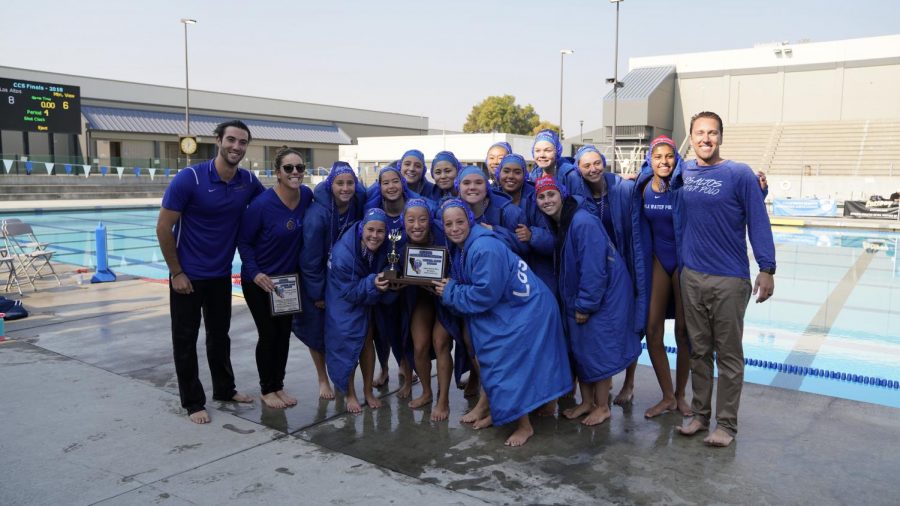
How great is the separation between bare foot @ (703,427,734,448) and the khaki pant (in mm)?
36

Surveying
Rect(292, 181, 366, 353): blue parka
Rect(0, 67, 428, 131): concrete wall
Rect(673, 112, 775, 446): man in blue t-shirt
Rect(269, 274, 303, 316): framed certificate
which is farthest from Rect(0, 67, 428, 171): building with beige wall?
Rect(673, 112, 775, 446): man in blue t-shirt

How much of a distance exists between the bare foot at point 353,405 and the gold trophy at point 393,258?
0.97 metres

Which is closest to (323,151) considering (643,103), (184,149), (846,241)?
→ (184,149)

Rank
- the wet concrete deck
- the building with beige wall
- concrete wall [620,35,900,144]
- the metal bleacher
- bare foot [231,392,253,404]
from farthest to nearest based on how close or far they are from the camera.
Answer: concrete wall [620,35,900,144] < the building with beige wall < the metal bleacher < bare foot [231,392,253,404] < the wet concrete deck

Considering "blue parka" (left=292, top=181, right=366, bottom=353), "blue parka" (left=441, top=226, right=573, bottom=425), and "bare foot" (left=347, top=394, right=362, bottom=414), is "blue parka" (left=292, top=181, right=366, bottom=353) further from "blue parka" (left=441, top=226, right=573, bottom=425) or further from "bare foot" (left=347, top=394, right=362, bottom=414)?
"blue parka" (left=441, top=226, right=573, bottom=425)

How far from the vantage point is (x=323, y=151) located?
54.3 meters

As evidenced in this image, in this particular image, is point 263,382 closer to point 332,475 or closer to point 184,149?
point 332,475

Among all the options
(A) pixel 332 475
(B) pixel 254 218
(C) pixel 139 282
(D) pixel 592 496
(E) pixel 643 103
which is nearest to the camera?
(D) pixel 592 496

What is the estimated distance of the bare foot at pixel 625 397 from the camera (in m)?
4.86

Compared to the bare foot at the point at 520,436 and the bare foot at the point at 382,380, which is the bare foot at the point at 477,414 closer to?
Result: the bare foot at the point at 520,436

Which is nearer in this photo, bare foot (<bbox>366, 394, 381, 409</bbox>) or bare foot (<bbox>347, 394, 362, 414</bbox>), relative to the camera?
bare foot (<bbox>347, 394, 362, 414</bbox>)

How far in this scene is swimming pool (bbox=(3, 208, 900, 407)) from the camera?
6.41 meters

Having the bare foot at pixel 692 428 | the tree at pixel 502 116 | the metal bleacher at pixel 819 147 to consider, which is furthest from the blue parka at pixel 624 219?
the tree at pixel 502 116

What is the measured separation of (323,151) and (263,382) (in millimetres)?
51184
